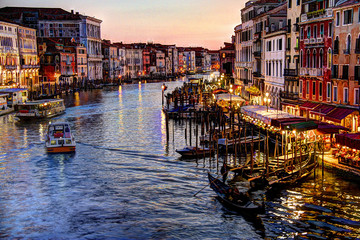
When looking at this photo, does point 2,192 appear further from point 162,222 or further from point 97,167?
point 162,222

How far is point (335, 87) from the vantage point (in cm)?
2381

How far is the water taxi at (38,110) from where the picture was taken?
36844 millimetres

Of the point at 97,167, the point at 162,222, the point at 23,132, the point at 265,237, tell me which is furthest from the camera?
the point at 23,132

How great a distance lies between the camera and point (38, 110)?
38.3m

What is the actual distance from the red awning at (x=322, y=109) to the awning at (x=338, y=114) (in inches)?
16.9

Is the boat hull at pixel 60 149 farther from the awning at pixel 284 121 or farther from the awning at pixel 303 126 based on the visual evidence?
the awning at pixel 303 126

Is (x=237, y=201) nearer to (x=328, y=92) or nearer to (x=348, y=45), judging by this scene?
(x=348, y=45)

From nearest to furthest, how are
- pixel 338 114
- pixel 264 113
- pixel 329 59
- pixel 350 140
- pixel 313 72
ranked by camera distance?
pixel 350 140 → pixel 338 114 → pixel 329 59 → pixel 264 113 → pixel 313 72

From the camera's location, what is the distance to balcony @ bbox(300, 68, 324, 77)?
25297 millimetres

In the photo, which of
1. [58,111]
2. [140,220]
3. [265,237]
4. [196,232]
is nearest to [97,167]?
[140,220]

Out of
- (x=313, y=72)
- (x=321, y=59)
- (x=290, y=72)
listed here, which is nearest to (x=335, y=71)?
(x=321, y=59)

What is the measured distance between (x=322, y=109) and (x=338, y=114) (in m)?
1.81

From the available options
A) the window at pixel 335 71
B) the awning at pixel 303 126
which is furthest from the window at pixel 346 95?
the awning at pixel 303 126

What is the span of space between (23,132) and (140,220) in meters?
18.4
